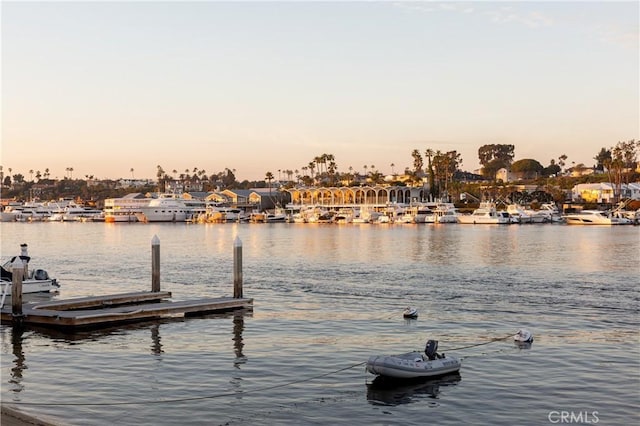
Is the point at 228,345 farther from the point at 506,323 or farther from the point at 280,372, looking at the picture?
the point at 506,323

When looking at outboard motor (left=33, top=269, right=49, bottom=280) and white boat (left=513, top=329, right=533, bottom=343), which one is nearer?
white boat (left=513, top=329, right=533, bottom=343)

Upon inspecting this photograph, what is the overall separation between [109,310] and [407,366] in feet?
48.7

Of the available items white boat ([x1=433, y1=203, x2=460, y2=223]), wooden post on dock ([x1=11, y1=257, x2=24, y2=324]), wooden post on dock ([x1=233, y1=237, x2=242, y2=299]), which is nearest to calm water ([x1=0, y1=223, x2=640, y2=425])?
wooden post on dock ([x1=11, y1=257, x2=24, y2=324])

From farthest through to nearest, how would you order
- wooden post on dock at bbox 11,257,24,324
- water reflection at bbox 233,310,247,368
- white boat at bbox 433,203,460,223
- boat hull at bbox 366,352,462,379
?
white boat at bbox 433,203,460,223
wooden post on dock at bbox 11,257,24,324
water reflection at bbox 233,310,247,368
boat hull at bbox 366,352,462,379

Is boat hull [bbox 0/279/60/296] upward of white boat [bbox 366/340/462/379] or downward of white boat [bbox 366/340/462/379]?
upward

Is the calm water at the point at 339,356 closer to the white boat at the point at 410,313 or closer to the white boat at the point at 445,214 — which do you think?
the white boat at the point at 410,313

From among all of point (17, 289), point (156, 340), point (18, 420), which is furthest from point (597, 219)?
point (18, 420)

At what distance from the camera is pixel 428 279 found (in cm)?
5138

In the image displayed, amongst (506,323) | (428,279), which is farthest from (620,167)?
(506,323)

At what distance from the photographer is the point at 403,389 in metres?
21.9

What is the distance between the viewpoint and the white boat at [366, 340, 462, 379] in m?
22.2

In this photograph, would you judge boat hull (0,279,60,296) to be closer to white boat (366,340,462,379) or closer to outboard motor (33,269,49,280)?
outboard motor (33,269,49,280)

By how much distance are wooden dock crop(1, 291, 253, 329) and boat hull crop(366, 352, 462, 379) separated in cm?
1297

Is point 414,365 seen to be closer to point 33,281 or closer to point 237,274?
point 237,274
